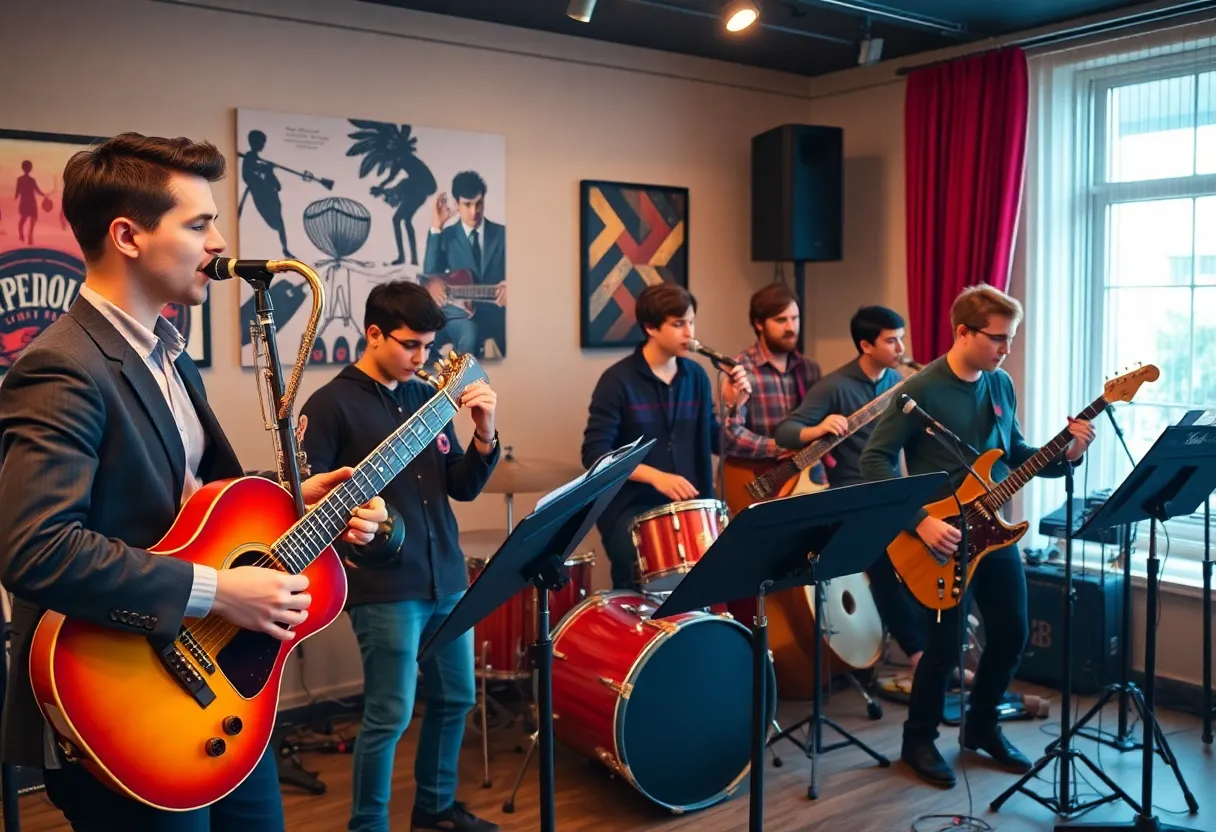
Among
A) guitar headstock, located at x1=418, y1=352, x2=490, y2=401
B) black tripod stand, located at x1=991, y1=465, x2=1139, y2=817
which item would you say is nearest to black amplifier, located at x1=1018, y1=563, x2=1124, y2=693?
black tripod stand, located at x1=991, y1=465, x2=1139, y2=817

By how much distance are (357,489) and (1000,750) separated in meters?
2.62

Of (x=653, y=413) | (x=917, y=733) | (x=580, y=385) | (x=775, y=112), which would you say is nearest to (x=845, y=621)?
(x=917, y=733)

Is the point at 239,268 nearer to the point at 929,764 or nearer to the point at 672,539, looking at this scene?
the point at 672,539

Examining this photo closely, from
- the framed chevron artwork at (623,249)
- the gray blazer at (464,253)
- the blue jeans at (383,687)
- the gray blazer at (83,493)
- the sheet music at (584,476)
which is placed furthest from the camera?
the framed chevron artwork at (623,249)

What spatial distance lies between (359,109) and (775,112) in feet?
7.79

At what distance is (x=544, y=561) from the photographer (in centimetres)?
215

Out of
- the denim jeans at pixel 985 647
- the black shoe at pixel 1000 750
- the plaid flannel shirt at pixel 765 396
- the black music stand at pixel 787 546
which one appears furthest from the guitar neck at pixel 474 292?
the black music stand at pixel 787 546

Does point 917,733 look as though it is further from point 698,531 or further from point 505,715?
point 505,715

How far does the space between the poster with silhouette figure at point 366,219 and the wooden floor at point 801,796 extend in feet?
5.35

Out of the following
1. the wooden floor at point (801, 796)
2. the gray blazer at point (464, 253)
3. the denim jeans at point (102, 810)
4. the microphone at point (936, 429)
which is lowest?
the wooden floor at point (801, 796)

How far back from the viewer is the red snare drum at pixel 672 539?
3.53m

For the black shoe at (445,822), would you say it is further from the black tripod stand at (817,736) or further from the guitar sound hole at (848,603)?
the guitar sound hole at (848,603)

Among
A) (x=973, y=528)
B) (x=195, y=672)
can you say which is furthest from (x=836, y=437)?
(x=195, y=672)

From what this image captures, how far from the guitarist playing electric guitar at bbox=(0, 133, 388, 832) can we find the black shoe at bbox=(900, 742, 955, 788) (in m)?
2.49
